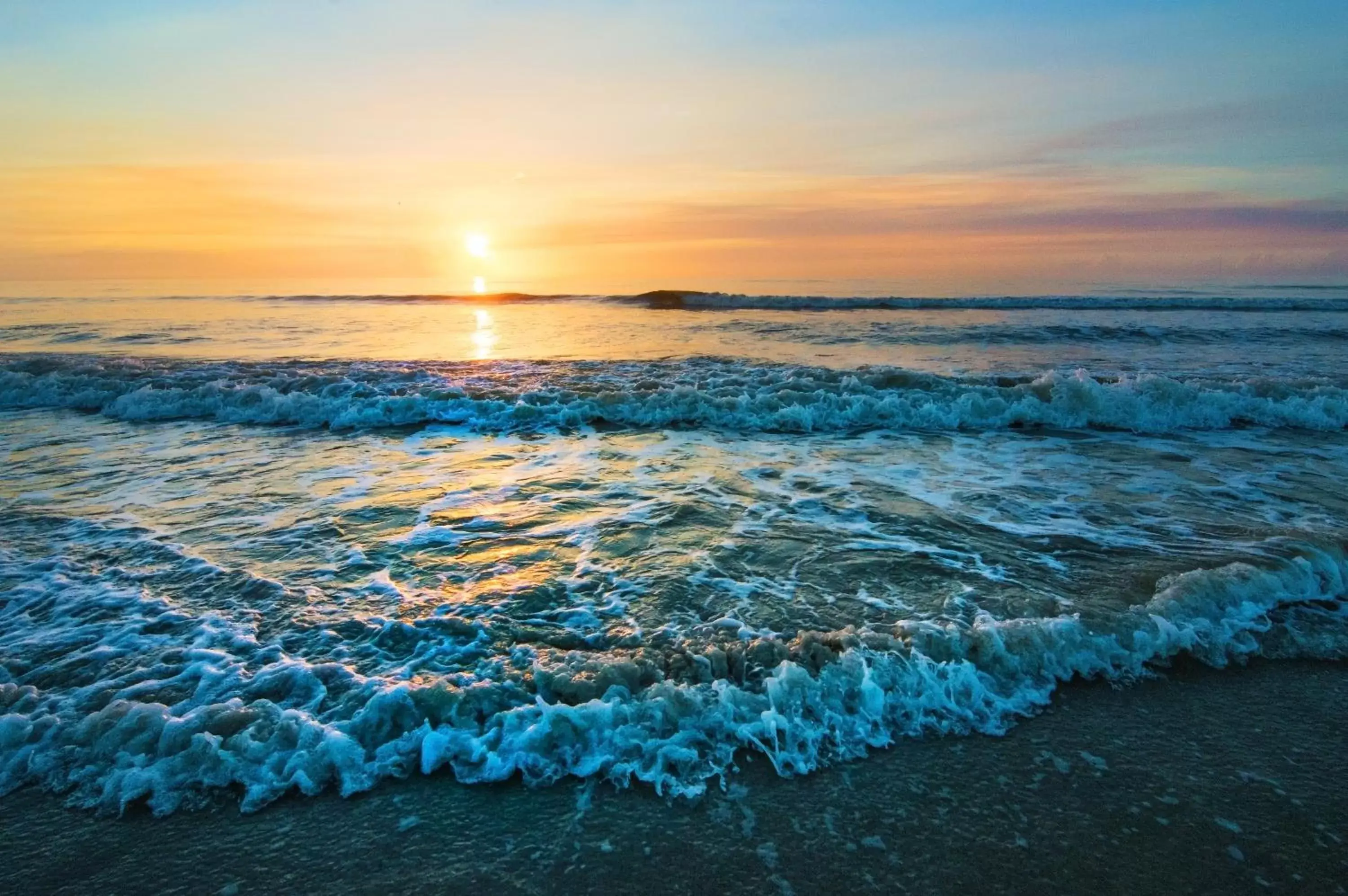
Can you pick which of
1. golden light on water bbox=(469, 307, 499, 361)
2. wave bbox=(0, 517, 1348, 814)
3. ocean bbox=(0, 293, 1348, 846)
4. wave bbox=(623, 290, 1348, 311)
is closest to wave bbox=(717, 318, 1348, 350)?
wave bbox=(623, 290, 1348, 311)

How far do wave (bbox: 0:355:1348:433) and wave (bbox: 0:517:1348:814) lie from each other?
21.9 feet

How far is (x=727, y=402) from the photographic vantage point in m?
11.8

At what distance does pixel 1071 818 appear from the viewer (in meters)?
3.03

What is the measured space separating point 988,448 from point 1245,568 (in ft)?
15.6

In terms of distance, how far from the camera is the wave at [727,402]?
1130 cm

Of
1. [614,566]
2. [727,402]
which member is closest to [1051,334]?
[727,402]

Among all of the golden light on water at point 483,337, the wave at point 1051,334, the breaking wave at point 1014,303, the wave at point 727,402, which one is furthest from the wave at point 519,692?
the breaking wave at point 1014,303

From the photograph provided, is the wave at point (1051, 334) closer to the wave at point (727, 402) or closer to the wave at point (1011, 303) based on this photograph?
the wave at point (1011, 303)

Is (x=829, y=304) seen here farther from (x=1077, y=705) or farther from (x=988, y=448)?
(x=1077, y=705)

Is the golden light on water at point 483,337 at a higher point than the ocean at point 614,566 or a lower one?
higher

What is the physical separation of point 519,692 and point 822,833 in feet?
5.51

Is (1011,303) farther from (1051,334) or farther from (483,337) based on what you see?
(483,337)

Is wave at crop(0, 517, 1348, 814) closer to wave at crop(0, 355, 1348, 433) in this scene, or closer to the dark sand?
the dark sand

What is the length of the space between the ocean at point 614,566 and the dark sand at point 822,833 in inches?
5.7
